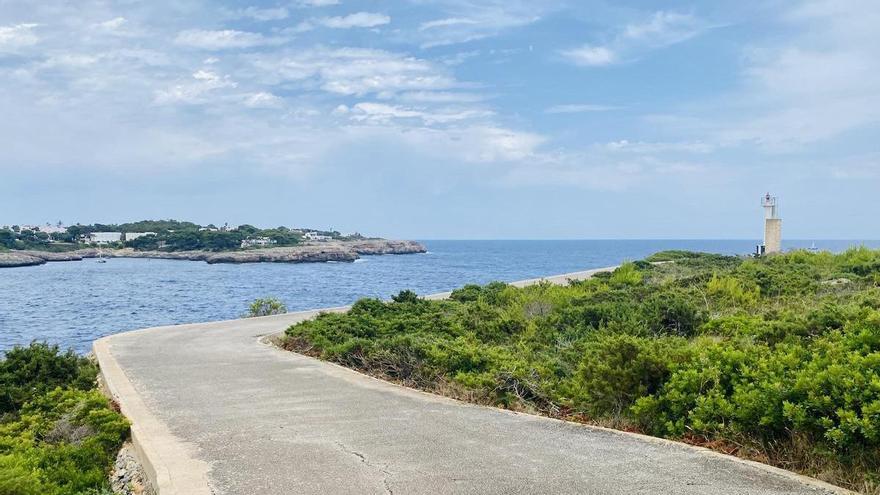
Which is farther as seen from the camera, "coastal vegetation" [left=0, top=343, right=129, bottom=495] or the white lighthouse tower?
the white lighthouse tower

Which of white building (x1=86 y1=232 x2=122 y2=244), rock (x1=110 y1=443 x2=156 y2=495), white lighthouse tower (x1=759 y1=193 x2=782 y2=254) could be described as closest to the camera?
rock (x1=110 y1=443 x2=156 y2=495)

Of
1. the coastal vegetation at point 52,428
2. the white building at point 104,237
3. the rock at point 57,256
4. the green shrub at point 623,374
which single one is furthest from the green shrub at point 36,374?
the white building at point 104,237

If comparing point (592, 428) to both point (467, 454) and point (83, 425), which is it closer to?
point (467, 454)

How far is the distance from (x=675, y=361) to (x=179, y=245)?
15159cm

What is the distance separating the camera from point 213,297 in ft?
160

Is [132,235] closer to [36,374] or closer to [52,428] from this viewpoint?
[36,374]

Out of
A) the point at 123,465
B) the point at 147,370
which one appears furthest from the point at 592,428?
the point at 147,370

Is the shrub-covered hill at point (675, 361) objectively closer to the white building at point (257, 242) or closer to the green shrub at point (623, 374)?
the green shrub at point (623, 374)

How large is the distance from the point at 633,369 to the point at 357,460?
312cm

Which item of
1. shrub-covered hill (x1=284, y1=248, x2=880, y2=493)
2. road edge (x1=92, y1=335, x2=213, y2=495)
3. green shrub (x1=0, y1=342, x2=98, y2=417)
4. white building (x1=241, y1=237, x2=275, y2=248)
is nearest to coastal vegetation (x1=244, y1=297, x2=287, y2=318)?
shrub-covered hill (x1=284, y1=248, x2=880, y2=493)

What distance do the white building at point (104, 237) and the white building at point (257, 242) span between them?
124 ft

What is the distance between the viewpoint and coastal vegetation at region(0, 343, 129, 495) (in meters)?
6.12

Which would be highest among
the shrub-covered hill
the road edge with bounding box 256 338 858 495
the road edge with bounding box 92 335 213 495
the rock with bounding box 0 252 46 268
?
Answer: the shrub-covered hill

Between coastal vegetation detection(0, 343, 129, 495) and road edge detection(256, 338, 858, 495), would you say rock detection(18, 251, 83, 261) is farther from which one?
road edge detection(256, 338, 858, 495)
